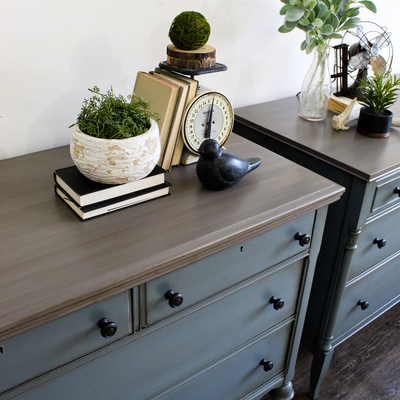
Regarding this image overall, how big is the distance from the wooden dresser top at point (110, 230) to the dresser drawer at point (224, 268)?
0.16ft

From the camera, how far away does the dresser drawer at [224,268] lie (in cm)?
86

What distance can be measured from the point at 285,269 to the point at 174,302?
353mm

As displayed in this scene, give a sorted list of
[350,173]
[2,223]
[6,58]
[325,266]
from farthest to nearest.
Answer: [325,266] < [350,173] < [6,58] < [2,223]

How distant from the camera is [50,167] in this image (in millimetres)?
1074

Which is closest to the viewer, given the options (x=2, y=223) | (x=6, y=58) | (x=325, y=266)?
(x=2, y=223)

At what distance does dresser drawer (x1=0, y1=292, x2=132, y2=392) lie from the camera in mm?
712

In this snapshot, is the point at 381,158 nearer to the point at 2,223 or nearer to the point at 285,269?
the point at 285,269

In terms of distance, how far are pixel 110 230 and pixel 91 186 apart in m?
0.11

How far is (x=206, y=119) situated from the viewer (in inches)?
42.6

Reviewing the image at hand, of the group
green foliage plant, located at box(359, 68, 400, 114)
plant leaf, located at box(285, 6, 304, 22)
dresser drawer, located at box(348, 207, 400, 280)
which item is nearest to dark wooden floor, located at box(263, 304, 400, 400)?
dresser drawer, located at box(348, 207, 400, 280)

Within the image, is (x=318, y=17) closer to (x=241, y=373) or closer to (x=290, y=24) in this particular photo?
(x=290, y=24)

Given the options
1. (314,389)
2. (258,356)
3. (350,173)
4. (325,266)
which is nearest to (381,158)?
(350,173)

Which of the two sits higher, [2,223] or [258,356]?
[2,223]

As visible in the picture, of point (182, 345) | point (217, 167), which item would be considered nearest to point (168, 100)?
point (217, 167)
